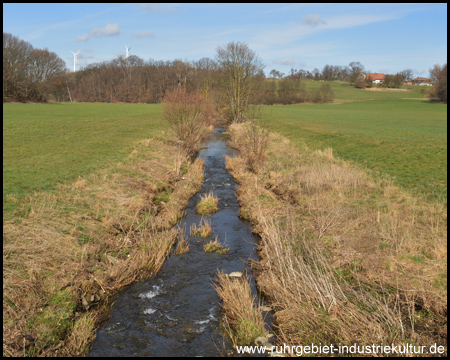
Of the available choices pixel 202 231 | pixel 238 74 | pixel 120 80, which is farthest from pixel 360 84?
pixel 202 231

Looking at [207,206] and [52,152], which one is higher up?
[52,152]

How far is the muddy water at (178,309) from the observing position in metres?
7.12

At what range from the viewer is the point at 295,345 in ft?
23.0

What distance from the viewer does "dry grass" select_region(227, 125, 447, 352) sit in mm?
7047

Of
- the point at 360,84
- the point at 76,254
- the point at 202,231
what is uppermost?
the point at 360,84

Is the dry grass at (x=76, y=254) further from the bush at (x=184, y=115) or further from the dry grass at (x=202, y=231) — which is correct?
the bush at (x=184, y=115)

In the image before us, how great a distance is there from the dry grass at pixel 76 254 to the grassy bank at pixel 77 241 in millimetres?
20

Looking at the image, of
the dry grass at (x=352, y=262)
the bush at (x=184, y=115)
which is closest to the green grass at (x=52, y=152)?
the bush at (x=184, y=115)

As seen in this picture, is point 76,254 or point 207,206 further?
point 207,206

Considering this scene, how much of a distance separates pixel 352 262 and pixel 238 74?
40254mm

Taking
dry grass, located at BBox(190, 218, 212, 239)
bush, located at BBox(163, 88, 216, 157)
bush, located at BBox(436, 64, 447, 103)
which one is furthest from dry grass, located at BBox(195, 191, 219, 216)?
bush, located at BBox(436, 64, 447, 103)

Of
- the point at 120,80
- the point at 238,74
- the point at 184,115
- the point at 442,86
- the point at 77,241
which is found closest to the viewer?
the point at 77,241

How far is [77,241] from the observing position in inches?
403

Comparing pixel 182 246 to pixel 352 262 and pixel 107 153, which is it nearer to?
pixel 352 262
